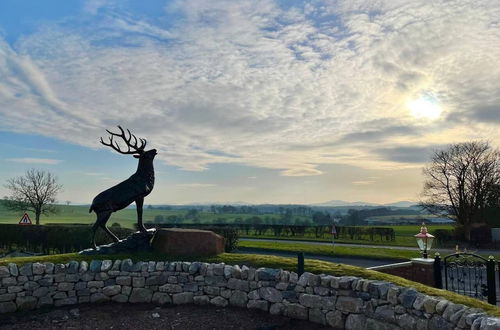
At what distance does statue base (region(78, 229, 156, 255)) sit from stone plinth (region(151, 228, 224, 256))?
396mm

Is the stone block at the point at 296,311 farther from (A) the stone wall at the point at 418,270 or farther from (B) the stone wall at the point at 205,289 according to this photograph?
(A) the stone wall at the point at 418,270

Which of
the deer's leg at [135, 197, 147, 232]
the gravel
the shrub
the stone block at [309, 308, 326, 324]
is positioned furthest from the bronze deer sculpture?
the shrub

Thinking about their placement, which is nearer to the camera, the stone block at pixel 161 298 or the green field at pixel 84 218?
the stone block at pixel 161 298

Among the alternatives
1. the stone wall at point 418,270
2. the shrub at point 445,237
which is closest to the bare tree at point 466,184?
the shrub at point 445,237

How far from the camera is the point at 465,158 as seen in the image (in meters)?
32.3

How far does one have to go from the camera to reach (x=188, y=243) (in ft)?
37.3

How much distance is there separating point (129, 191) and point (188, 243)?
2.43 metres

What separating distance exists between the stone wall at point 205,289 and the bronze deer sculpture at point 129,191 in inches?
70.0

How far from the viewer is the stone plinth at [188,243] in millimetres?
11344

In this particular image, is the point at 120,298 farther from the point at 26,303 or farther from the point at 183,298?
the point at 26,303

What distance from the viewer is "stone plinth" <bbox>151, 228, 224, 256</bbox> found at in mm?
11344

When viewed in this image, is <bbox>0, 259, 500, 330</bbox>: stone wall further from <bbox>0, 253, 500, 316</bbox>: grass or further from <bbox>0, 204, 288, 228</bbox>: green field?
<bbox>0, 204, 288, 228</bbox>: green field

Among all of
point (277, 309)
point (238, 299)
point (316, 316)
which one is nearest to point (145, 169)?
point (238, 299)

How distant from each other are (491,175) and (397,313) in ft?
94.5
